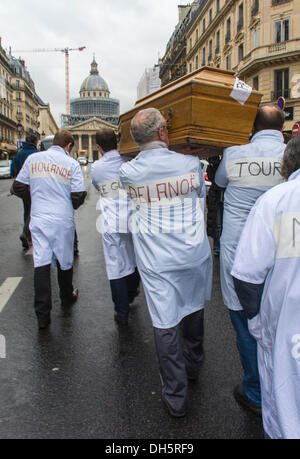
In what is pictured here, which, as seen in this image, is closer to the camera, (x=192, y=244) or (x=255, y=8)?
(x=192, y=244)

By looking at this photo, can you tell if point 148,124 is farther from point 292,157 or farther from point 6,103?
point 6,103

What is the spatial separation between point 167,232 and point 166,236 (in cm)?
3

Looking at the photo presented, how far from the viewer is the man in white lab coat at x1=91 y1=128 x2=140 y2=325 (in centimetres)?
391

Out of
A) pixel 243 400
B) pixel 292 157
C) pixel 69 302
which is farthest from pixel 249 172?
pixel 69 302

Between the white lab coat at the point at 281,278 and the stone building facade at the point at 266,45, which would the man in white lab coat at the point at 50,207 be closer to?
the white lab coat at the point at 281,278

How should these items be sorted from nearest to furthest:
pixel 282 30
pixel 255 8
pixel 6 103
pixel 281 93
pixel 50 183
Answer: pixel 50 183 → pixel 282 30 → pixel 281 93 → pixel 255 8 → pixel 6 103

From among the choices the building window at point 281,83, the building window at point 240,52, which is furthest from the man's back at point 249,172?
the building window at point 240,52

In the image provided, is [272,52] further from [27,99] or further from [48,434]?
[27,99]

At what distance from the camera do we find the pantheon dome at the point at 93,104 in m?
158

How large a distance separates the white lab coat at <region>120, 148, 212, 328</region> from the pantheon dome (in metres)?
157

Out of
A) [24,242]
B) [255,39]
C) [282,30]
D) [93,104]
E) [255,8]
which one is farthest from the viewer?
[93,104]

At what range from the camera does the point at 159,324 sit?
2.69 metres

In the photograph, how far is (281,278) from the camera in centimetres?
184

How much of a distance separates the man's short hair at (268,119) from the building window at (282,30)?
2947 cm
